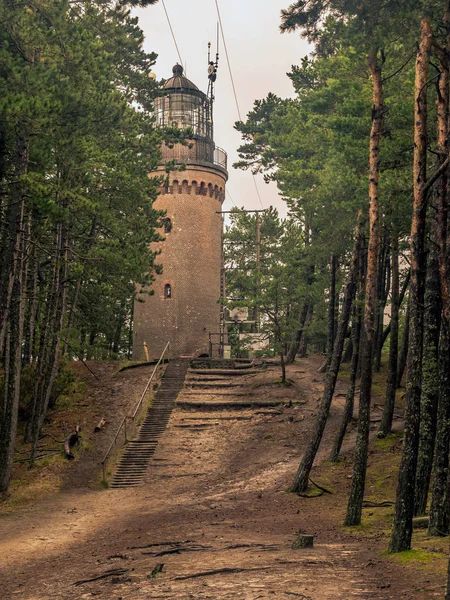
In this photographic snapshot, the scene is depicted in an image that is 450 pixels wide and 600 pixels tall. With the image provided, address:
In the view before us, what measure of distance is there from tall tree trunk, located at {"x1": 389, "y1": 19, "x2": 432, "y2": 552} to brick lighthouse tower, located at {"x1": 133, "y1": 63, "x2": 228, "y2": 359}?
91.4ft

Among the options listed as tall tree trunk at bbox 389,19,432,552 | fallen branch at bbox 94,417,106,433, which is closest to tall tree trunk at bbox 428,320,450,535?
tall tree trunk at bbox 389,19,432,552

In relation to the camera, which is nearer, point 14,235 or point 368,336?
point 368,336

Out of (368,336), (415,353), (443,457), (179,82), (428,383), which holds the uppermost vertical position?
(179,82)

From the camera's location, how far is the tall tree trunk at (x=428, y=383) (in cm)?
1287

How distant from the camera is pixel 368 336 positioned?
14531mm

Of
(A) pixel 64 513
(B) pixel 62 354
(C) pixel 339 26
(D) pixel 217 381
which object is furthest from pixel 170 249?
(C) pixel 339 26

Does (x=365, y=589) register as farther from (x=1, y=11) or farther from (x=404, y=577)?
(x=1, y=11)

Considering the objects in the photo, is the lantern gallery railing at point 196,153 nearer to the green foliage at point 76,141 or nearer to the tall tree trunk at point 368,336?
the green foliage at point 76,141

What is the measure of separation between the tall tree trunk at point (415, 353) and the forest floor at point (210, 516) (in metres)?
0.61

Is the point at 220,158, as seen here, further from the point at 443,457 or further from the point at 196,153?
the point at 443,457

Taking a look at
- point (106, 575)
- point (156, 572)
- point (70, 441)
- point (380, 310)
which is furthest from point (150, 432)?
→ point (156, 572)

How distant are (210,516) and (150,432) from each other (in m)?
10.4

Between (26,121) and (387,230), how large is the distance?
1077cm

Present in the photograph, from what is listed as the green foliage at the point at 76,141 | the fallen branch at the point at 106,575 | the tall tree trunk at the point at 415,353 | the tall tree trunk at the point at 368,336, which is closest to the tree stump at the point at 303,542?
the tall tree trunk at the point at 415,353
